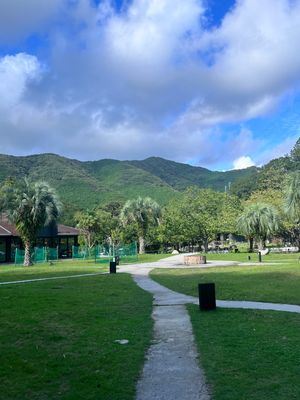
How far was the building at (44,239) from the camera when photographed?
50.8 metres

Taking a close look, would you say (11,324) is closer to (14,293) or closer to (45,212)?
(14,293)

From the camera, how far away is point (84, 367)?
715 centimetres

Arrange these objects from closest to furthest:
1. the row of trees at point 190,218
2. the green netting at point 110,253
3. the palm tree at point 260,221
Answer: the row of trees at point 190,218 < the green netting at point 110,253 < the palm tree at point 260,221

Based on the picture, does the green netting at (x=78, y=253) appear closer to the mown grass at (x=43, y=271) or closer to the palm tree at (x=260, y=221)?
the mown grass at (x=43, y=271)

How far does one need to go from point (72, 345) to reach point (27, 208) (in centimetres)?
3041

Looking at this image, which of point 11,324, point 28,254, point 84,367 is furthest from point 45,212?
point 84,367

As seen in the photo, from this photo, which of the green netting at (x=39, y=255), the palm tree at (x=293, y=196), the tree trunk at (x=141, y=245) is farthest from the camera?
the tree trunk at (x=141, y=245)

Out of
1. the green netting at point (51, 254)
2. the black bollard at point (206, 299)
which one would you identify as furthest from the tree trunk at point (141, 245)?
the black bollard at point (206, 299)

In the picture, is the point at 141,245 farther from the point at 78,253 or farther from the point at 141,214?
the point at 78,253

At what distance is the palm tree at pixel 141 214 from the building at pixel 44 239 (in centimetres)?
689

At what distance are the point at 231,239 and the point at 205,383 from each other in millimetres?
97116

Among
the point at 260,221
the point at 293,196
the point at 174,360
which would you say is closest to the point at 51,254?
the point at 260,221

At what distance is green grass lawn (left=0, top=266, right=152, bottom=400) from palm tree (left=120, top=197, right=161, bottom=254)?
46888mm

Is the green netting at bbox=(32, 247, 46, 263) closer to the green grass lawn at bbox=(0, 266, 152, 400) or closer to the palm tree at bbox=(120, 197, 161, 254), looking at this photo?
the palm tree at bbox=(120, 197, 161, 254)
